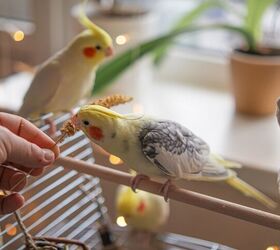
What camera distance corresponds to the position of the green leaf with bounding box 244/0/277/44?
43.5 inches

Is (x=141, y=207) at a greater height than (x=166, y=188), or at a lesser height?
lesser

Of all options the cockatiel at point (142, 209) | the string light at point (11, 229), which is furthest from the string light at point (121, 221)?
the string light at point (11, 229)

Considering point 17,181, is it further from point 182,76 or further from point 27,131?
point 182,76

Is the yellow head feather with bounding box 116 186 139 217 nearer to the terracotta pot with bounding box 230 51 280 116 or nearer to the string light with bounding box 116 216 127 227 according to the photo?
the string light with bounding box 116 216 127 227

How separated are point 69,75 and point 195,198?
0.29 m

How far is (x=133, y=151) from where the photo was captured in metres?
0.68

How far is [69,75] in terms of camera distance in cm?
85

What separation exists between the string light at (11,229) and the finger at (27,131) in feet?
0.61

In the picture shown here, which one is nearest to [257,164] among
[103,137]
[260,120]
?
→ [260,120]

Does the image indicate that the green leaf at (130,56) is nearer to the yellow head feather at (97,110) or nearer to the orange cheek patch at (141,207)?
the orange cheek patch at (141,207)

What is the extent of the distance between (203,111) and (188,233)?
35cm

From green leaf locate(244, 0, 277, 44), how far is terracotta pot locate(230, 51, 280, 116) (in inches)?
2.0

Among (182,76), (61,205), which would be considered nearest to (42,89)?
(61,205)

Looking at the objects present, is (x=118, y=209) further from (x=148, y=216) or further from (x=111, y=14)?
(x=111, y=14)
